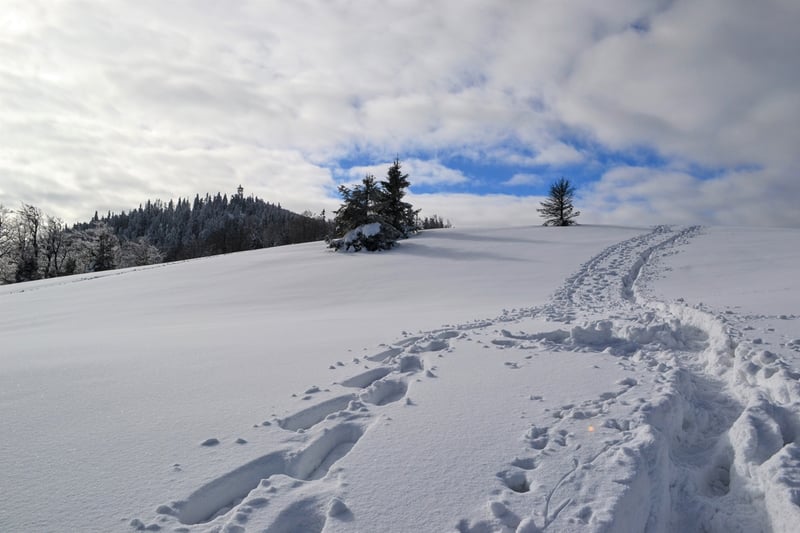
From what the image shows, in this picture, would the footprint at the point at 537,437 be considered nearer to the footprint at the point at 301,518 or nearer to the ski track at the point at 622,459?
the ski track at the point at 622,459

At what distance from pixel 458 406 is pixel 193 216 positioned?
14549cm

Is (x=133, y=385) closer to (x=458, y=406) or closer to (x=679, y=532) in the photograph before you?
(x=458, y=406)

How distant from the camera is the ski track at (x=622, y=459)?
8.49 ft

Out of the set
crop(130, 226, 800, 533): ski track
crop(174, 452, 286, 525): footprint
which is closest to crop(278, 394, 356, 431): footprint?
crop(130, 226, 800, 533): ski track

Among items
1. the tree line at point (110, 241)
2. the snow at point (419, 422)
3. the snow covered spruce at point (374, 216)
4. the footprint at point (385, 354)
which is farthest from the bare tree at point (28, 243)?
the footprint at point (385, 354)

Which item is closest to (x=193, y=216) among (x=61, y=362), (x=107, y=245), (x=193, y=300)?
(x=107, y=245)

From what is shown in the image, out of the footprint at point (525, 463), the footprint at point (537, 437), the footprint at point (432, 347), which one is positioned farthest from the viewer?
the footprint at point (432, 347)

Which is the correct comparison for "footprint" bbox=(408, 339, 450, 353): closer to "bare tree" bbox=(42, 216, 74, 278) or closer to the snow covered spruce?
the snow covered spruce

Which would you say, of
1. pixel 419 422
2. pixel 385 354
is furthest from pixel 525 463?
pixel 385 354

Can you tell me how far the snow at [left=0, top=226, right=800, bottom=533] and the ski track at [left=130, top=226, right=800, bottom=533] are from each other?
17mm

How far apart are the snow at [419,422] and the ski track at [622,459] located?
0.02 m

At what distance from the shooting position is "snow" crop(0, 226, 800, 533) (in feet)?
8.69

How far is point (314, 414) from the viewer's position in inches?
164

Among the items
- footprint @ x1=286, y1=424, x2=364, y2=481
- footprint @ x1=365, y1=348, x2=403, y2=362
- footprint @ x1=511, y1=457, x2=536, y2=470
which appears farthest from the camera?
footprint @ x1=365, y1=348, x2=403, y2=362
